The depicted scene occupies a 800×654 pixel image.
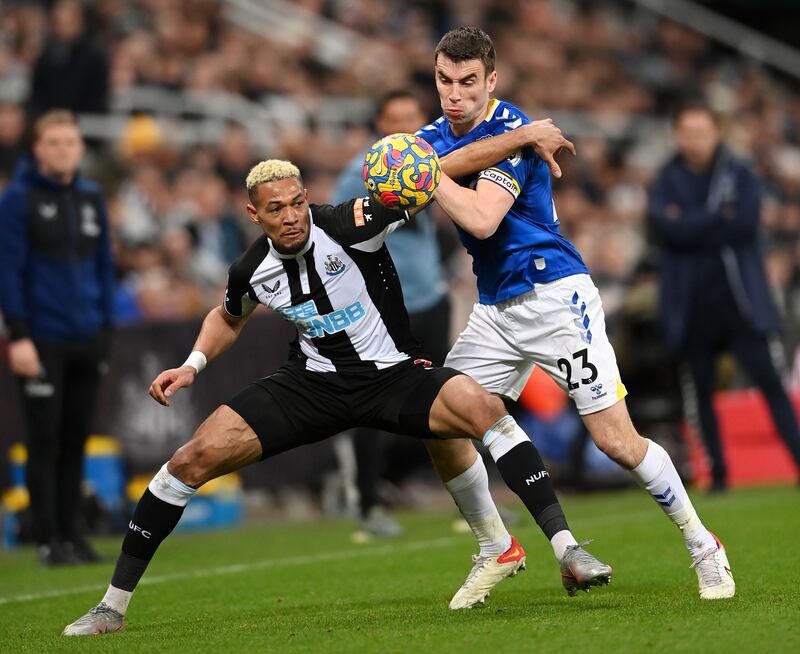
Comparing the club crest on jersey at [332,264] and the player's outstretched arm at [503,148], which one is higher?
the player's outstretched arm at [503,148]

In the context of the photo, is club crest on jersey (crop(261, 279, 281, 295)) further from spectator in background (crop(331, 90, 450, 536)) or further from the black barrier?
the black barrier

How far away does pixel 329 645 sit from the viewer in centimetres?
542

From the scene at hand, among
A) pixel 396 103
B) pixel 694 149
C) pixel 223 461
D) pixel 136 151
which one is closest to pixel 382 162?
pixel 223 461

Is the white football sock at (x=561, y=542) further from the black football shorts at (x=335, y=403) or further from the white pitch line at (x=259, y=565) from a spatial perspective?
the white pitch line at (x=259, y=565)

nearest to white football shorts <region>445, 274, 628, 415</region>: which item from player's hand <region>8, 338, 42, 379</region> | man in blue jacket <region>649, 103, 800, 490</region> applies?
player's hand <region>8, 338, 42, 379</region>

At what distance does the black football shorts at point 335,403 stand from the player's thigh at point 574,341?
0.40m

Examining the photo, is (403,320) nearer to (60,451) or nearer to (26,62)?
(60,451)

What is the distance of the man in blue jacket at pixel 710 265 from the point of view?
11633 millimetres

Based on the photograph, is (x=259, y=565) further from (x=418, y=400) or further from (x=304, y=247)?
(x=304, y=247)

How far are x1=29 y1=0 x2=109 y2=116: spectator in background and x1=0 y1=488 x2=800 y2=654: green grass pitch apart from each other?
5.01 meters

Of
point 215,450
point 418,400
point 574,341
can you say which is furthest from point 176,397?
point 574,341

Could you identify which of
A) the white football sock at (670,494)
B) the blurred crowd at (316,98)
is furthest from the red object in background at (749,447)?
the white football sock at (670,494)

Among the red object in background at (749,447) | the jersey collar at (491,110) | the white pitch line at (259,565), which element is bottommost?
the red object in background at (749,447)

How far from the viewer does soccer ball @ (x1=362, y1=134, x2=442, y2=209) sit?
576cm
